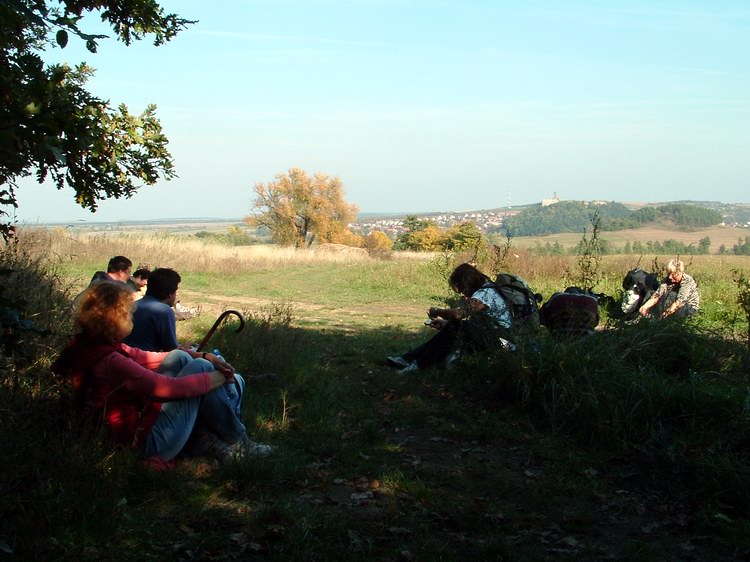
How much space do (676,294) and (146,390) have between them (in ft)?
25.4

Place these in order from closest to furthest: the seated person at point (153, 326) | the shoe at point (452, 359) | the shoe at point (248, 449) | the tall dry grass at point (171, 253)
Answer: the shoe at point (248, 449) → the seated person at point (153, 326) → the shoe at point (452, 359) → the tall dry grass at point (171, 253)

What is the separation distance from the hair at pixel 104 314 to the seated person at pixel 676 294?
281 inches

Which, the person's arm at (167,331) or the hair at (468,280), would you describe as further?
the hair at (468,280)

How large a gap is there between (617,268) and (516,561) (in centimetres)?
1967

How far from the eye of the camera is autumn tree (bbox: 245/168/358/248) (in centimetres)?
6912

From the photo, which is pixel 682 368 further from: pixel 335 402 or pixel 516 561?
pixel 516 561

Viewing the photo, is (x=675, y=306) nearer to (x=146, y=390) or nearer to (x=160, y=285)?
(x=160, y=285)

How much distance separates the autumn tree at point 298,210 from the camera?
6912 centimetres

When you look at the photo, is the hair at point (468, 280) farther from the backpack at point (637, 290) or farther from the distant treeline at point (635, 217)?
the distant treeline at point (635, 217)

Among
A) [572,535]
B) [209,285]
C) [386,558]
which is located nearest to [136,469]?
[386,558]

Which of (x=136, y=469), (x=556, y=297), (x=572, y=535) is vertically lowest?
(x=572, y=535)

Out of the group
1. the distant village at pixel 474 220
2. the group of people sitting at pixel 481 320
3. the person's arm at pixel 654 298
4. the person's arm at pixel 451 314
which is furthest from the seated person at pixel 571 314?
the distant village at pixel 474 220

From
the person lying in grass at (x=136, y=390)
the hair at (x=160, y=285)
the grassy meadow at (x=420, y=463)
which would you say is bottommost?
the grassy meadow at (x=420, y=463)

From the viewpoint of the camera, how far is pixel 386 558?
12.4 feet
